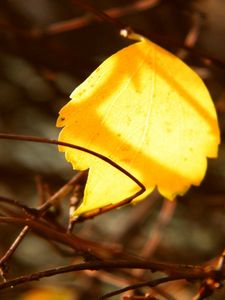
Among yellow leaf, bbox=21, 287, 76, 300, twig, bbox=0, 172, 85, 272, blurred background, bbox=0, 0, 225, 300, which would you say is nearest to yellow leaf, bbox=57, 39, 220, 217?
twig, bbox=0, 172, 85, 272

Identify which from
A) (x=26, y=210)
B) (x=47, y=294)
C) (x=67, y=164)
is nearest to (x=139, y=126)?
(x=26, y=210)

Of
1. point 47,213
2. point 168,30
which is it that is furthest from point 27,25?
point 47,213

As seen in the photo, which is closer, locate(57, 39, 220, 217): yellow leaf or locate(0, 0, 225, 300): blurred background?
locate(57, 39, 220, 217): yellow leaf

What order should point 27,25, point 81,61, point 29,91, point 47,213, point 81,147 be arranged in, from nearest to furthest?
1. point 81,147
2. point 47,213
3. point 81,61
4. point 27,25
5. point 29,91

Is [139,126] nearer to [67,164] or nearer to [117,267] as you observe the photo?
[117,267]

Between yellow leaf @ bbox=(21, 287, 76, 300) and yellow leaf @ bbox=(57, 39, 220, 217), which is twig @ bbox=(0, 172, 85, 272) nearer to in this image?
yellow leaf @ bbox=(57, 39, 220, 217)

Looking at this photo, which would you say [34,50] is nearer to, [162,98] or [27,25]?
[27,25]

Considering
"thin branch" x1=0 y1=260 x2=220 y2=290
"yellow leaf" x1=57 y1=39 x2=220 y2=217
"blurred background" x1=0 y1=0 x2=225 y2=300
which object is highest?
"blurred background" x1=0 y1=0 x2=225 y2=300

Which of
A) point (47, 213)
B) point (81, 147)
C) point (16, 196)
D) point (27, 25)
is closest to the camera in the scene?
point (81, 147)
